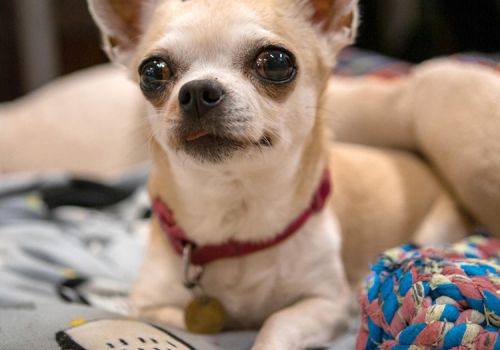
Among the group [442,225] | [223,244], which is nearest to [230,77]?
[223,244]

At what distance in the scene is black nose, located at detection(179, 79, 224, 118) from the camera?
1.07 meters

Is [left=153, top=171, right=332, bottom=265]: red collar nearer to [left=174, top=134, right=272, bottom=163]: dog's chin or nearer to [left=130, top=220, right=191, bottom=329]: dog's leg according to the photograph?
→ [left=130, top=220, right=191, bottom=329]: dog's leg

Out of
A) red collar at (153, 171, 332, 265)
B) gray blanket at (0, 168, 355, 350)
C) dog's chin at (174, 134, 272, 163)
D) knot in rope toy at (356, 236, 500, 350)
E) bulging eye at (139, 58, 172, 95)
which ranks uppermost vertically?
bulging eye at (139, 58, 172, 95)

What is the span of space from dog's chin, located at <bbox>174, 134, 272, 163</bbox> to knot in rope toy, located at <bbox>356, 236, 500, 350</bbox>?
1.13 ft

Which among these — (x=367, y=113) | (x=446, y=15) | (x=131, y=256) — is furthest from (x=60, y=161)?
(x=446, y=15)

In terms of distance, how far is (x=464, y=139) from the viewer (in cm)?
155

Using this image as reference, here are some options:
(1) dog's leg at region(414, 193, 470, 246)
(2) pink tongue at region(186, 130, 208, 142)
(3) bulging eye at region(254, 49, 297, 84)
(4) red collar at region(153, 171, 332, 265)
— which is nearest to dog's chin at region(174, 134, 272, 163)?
(2) pink tongue at region(186, 130, 208, 142)

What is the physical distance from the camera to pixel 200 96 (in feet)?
3.52

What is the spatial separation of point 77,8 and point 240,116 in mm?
3444

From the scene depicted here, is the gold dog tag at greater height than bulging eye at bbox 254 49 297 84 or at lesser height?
lesser

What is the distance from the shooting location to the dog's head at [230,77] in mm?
1106

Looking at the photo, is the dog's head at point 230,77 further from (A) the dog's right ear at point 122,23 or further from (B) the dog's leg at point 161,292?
(B) the dog's leg at point 161,292

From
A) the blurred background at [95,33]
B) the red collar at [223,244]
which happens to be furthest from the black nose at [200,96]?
the blurred background at [95,33]

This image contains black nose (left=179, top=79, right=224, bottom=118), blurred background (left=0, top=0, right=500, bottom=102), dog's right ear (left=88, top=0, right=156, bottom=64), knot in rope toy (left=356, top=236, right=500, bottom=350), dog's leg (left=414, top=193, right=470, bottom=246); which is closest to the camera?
knot in rope toy (left=356, top=236, right=500, bottom=350)
